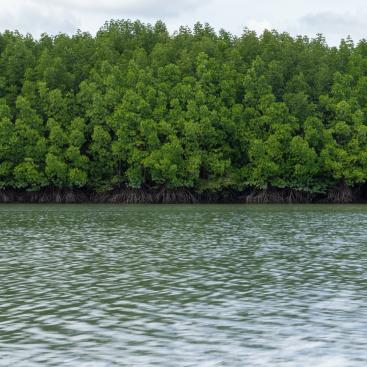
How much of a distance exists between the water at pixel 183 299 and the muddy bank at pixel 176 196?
46.8 meters

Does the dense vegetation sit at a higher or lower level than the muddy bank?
higher

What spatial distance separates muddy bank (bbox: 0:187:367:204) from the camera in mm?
90750

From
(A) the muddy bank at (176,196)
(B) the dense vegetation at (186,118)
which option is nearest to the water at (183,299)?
(A) the muddy bank at (176,196)

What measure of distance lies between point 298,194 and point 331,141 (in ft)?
27.2

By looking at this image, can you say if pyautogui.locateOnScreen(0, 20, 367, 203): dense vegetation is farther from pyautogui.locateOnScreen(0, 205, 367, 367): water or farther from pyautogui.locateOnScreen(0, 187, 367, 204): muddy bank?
pyautogui.locateOnScreen(0, 205, 367, 367): water

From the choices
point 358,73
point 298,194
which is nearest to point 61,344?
point 298,194

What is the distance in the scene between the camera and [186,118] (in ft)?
319

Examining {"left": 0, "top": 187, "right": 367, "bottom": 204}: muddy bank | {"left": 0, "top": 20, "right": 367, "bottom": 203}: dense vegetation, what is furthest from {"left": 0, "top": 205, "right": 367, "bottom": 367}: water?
{"left": 0, "top": 20, "right": 367, "bottom": 203}: dense vegetation

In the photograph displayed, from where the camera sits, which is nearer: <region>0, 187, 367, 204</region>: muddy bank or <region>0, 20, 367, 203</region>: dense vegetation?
<region>0, 187, 367, 204</region>: muddy bank

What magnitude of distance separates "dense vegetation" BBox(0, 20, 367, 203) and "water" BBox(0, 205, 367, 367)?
48.5 meters

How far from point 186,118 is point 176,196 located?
477 inches

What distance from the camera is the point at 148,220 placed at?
56.2 m

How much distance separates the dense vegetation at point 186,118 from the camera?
3617 inches

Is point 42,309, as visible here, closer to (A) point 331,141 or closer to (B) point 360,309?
(B) point 360,309
